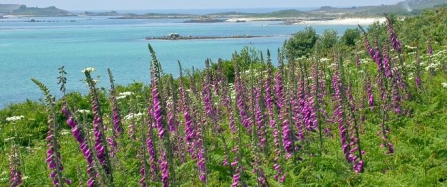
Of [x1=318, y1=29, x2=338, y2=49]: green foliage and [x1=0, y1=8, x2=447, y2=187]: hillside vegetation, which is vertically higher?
[x1=0, y1=8, x2=447, y2=187]: hillside vegetation

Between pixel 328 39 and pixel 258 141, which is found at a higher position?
pixel 258 141

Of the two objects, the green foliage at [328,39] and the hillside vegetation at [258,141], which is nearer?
the hillside vegetation at [258,141]

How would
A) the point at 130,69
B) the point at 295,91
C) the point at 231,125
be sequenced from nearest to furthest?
the point at 295,91 < the point at 231,125 < the point at 130,69

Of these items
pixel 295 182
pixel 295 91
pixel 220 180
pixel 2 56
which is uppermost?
pixel 295 91

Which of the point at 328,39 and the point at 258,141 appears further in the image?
the point at 328,39

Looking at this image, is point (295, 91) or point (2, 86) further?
point (2, 86)

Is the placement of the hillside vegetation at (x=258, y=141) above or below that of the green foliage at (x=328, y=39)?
above

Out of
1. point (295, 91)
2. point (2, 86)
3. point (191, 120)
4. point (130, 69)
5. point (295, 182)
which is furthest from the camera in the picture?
point (130, 69)

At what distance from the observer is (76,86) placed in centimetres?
3694

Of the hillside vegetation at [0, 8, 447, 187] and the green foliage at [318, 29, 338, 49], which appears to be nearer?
the hillside vegetation at [0, 8, 447, 187]

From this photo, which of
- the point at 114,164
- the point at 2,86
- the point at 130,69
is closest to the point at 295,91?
the point at 114,164

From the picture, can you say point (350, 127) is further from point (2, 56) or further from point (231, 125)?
point (2, 56)

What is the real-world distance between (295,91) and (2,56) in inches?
2960

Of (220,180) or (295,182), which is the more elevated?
(295,182)
